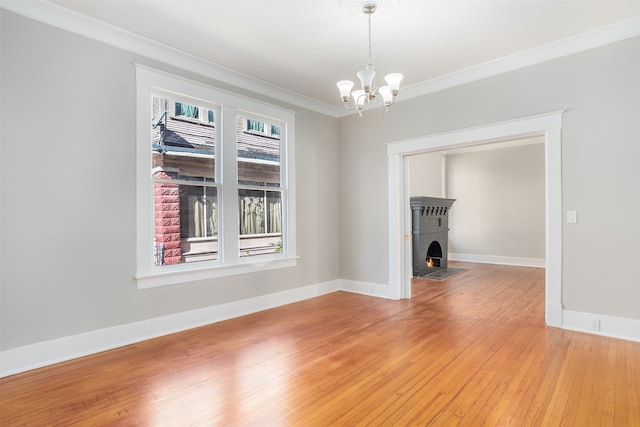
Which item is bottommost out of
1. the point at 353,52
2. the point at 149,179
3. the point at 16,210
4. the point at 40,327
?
the point at 40,327

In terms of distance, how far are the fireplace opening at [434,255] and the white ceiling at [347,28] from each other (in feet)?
14.3

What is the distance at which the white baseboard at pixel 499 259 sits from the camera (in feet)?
25.8

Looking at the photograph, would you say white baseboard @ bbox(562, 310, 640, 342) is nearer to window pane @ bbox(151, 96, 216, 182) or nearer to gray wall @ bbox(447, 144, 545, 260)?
window pane @ bbox(151, 96, 216, 182)

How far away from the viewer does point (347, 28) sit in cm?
319

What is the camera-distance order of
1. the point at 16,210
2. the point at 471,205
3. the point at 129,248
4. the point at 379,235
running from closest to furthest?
the point at 16,210
the point at 129,248
the point at 379,235
the point at 471,205

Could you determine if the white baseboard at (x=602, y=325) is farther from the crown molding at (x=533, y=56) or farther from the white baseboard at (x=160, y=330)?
the crown molding at (x=533, y=56)

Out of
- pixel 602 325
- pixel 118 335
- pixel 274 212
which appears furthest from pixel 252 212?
pixel 602 325

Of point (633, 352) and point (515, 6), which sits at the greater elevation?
point (515, 6)

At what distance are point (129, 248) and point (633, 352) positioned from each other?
4.73m

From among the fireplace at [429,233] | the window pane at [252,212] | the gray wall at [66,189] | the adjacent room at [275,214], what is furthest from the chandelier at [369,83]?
the fireplace at [429,233]

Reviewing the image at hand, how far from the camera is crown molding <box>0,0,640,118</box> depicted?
2.89 m

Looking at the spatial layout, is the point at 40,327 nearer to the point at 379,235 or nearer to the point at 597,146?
the point at 379,235

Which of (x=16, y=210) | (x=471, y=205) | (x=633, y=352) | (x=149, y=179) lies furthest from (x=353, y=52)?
(x=471, y=205)

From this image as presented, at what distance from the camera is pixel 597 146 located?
3428 mm
